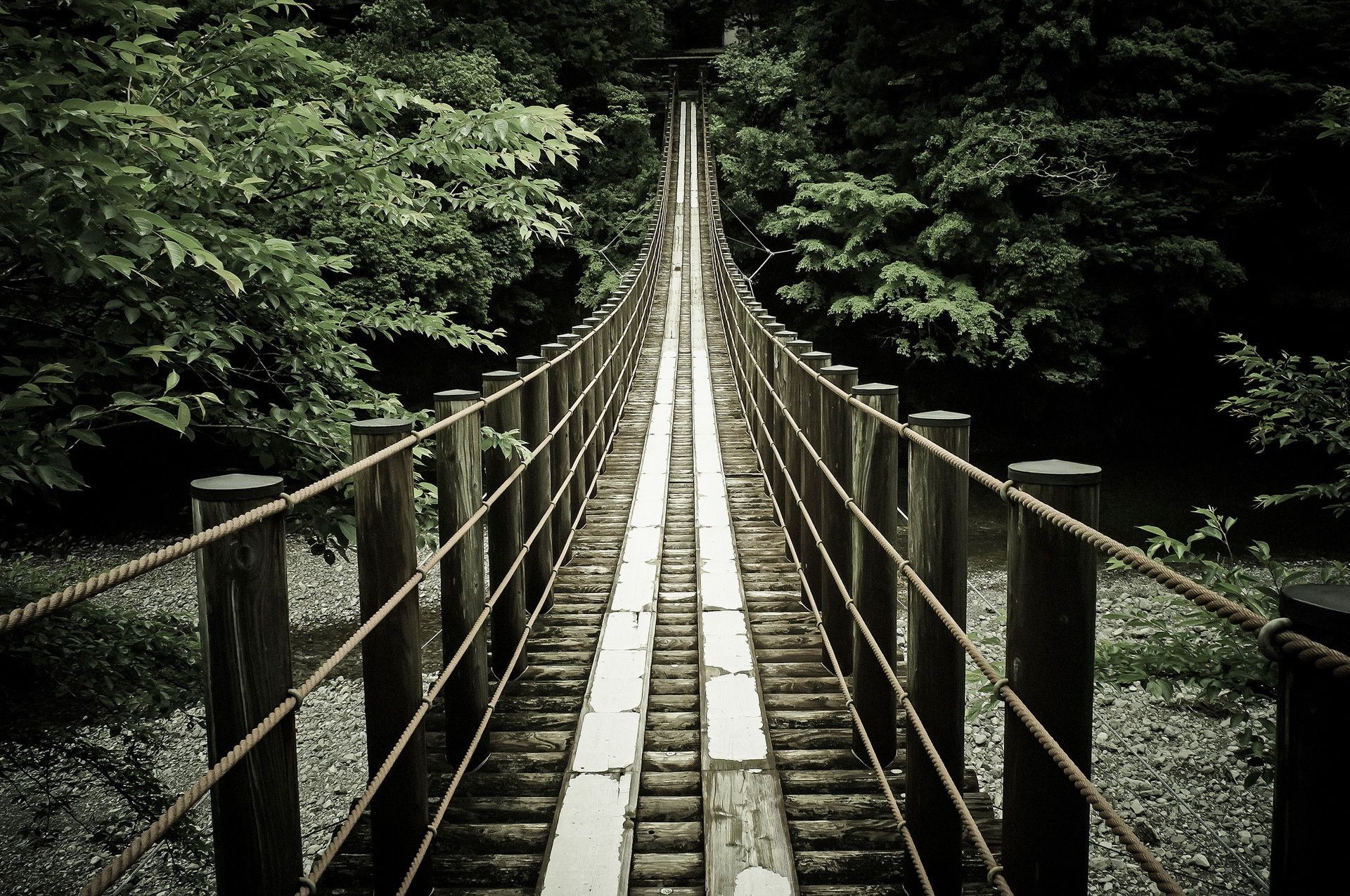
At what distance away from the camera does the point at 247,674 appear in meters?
1.17

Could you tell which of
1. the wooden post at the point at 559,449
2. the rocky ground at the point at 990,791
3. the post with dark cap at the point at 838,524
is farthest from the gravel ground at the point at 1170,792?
the wooden post at the point at 559,449

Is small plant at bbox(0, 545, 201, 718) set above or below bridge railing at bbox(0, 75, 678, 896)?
below

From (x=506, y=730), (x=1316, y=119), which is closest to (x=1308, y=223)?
(x=1316, y=119)

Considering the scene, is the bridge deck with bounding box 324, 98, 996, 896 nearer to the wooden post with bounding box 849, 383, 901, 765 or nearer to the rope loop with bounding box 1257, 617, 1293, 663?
the wooden post with bounding box 849, 383, 901, 765

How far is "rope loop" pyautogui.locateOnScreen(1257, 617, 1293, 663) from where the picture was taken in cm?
69

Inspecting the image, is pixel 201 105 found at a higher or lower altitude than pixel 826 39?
lower

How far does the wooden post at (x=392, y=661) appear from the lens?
1675mm

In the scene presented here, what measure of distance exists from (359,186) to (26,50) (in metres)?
0.93

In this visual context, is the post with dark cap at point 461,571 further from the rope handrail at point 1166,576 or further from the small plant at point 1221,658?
the small plant at point 1221,658

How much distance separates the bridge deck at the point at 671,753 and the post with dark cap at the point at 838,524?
135mm

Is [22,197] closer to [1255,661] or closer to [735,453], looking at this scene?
[1255,661]

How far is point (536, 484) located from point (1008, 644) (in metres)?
2.24

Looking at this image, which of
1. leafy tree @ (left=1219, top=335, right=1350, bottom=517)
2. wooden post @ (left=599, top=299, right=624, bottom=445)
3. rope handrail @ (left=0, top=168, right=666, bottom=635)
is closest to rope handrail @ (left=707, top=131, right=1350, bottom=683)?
rope handrail @ (left=0, top=168, right=666, bottom=635)

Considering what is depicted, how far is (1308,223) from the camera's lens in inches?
481
